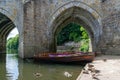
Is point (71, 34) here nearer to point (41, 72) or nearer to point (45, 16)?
point (45, 16)

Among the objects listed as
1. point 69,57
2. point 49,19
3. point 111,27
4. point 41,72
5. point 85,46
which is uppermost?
point 49,19

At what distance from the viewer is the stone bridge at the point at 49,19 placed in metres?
18.7

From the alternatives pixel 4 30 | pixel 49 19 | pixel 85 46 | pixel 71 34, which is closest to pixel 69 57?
pixel 49 19

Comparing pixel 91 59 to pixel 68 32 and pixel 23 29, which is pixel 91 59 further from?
pixel 68 32

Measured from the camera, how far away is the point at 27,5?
61.8 ft

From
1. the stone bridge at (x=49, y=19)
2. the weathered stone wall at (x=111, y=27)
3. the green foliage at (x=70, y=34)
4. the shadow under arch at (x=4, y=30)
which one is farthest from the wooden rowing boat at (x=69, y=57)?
the green foliage at (x=70, y=34)

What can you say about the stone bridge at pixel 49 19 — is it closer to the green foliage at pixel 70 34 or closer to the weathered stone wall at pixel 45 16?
the weathered stone wall at pixel 45 16

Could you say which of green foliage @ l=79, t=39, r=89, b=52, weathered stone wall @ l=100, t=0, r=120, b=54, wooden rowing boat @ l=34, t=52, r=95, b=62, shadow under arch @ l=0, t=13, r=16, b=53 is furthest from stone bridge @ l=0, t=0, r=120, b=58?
green foliage @ l=79, t=39, r=89, b=52

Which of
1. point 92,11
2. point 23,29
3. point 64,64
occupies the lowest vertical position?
point 64,64

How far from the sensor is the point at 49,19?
19.5 m

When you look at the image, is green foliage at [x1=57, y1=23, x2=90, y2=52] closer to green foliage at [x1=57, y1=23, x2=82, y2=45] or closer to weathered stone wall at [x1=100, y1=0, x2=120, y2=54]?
green foliage at [x1=57, y1=23, x2=82, y2=45]

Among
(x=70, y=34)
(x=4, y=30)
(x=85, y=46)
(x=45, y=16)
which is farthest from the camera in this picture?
(x=70, y=34)

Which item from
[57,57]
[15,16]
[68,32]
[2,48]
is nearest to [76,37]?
[68,32]

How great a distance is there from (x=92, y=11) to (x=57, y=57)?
17.1 feet
